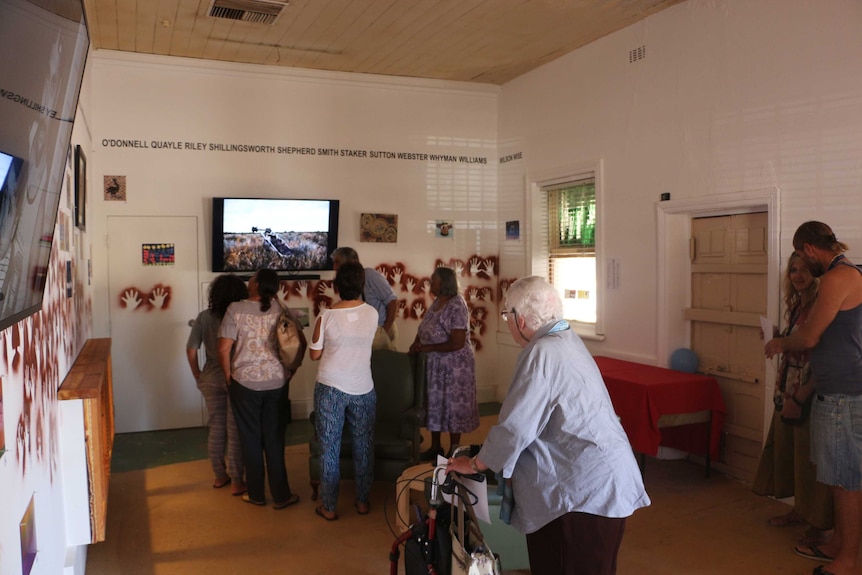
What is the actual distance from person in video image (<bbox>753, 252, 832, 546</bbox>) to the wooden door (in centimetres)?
72

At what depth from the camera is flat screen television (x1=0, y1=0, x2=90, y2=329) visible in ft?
3.89

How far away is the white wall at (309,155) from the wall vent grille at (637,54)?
7.21ft

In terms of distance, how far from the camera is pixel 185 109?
6.54m

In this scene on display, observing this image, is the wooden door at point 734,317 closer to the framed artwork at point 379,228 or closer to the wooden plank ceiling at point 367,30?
the wooden plank ceiling at point 367,30

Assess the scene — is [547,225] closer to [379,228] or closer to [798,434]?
[379,228]

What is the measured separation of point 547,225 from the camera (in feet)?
23.5

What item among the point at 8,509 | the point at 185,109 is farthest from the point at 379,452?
the point at 185,109

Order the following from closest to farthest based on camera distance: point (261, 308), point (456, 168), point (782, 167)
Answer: point (261, 308) → point (782, 167) → point (456, 168)

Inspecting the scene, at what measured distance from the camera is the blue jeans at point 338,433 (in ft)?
13.7

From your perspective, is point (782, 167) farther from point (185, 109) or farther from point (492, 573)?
point (185, 109)

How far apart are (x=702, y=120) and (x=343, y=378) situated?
10.4ft

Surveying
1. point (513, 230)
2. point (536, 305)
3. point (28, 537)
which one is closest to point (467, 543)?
point (536, 305)

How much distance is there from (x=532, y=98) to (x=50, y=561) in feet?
19.8

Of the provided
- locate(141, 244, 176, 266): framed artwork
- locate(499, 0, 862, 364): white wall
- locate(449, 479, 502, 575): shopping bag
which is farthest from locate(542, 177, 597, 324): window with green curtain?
locate(449, 479, 502, 575): shopping bag
